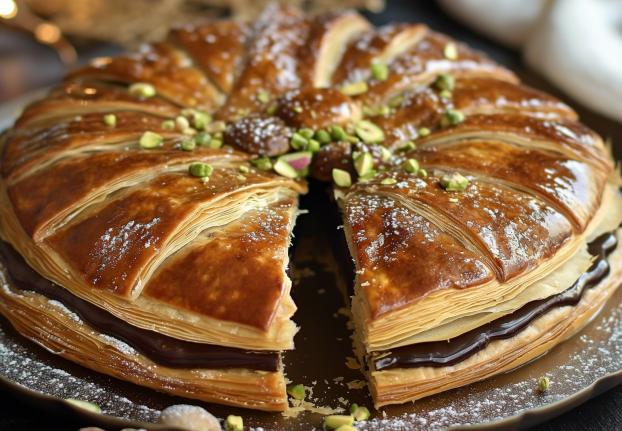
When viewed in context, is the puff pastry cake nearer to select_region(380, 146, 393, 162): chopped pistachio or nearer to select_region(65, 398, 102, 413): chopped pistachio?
select_region(380, 146, 393, 162): chopped pistachio

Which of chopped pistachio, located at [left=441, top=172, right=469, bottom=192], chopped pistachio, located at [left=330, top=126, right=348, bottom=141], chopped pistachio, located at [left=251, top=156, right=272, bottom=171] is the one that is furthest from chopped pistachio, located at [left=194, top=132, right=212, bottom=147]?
chopped pistachio, located at [left=441, top=172, right=469, bottom=192]

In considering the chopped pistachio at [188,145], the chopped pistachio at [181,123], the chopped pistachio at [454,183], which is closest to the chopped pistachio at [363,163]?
the chopped pistachio at [454,183]

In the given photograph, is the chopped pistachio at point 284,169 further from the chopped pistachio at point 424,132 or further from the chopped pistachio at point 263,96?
the chopped pistachio at point 424,132

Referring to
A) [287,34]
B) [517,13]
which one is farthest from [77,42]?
[517,13]

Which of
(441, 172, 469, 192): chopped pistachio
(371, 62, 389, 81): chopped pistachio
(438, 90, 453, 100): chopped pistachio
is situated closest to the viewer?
(441, 172, 469, 192): chopped pistachio

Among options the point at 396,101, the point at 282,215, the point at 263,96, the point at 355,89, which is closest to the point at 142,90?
the point at 263,96

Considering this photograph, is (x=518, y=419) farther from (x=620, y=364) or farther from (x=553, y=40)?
(x=553, y=40)
